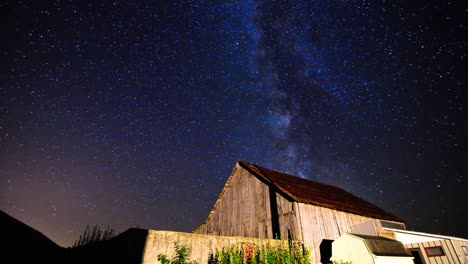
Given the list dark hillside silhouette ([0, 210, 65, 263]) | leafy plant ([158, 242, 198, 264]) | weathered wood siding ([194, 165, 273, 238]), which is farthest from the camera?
weathered wood siding ([194, 165, 273, 238])

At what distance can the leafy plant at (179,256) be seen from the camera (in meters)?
7.56

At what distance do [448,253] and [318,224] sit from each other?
5.96 metres

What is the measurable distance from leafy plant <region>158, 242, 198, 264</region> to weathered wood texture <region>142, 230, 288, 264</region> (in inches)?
3.8

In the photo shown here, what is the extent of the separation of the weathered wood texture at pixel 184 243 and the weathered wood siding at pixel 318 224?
3.36m

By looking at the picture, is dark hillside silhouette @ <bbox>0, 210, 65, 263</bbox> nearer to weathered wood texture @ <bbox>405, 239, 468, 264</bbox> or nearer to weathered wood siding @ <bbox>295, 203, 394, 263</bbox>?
weathered wood siding @ <bbox>295, 203, 394, 263</bbox>

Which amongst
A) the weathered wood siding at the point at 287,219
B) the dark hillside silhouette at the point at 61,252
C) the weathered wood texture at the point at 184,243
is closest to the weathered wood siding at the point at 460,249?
the weathered wood siding at the point at 287,219

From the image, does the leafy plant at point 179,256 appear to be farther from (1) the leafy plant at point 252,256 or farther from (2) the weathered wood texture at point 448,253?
(2) the weathered wood texture at point 448,253

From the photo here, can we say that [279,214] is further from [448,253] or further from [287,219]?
[448,253]

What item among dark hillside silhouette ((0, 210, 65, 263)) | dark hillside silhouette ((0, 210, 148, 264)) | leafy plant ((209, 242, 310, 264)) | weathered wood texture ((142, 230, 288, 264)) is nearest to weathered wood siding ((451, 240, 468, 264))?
leafy plant ((209, 242, 310, 264))

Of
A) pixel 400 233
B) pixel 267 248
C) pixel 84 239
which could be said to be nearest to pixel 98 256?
pixel 267 248

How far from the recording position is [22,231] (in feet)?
32.2

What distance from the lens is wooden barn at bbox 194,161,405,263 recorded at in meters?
12.1

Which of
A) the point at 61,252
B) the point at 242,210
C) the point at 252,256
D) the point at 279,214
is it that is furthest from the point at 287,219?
the point at 61,252

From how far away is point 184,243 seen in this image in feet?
26.8
